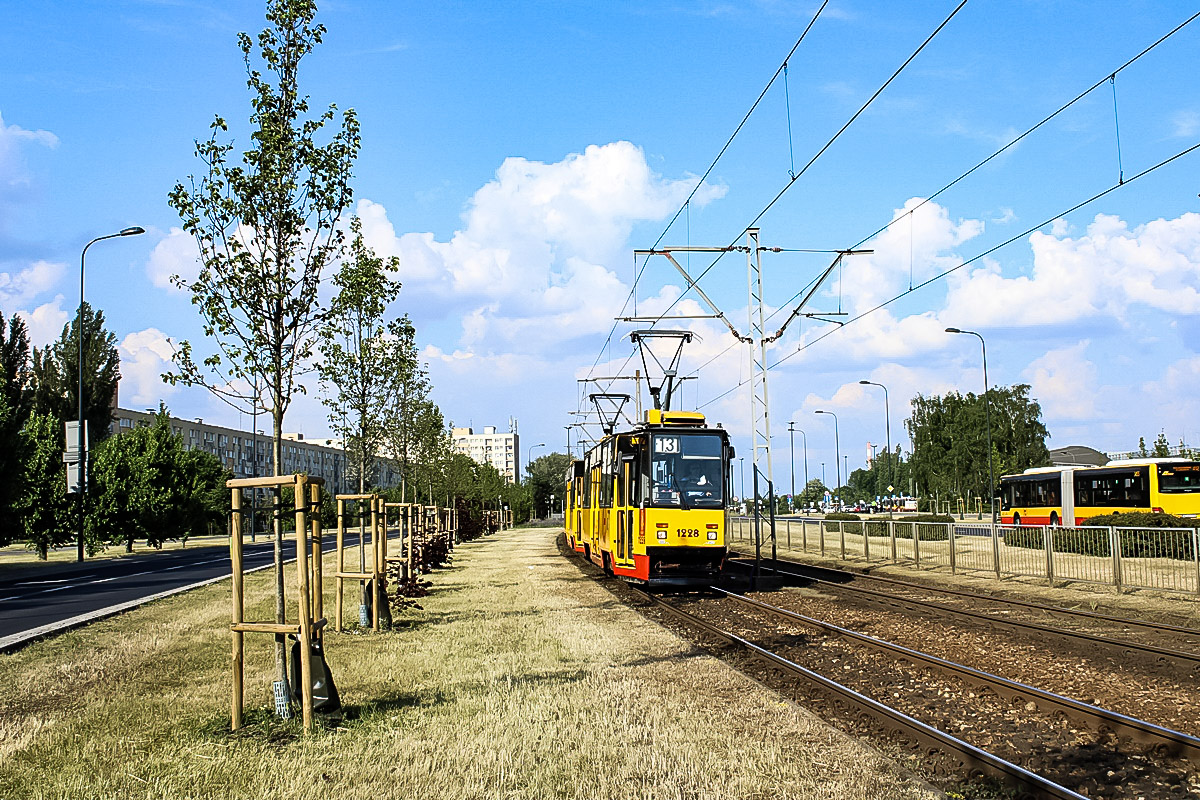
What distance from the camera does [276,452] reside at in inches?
345

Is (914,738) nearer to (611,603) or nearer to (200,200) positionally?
(200,200)

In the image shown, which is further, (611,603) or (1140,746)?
(611,603)

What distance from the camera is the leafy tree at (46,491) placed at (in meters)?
37.4

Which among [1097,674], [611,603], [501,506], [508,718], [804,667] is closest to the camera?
[508,718]

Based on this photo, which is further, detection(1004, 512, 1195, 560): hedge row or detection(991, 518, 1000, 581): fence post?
detection(991, 518, 1000, 581): fence post

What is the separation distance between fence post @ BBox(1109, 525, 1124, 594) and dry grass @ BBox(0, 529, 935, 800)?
10.4 m

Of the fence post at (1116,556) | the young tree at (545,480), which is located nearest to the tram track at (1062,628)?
the fence post at (1116,556)

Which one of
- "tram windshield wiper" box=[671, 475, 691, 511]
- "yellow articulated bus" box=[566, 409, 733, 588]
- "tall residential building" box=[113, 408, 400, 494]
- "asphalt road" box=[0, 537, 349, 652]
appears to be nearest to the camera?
"asphalt road" box=[0, 537, 349, 652]

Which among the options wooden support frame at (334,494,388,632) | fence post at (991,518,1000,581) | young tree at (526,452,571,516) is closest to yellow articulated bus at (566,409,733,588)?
wooden support frame at (334,494,388,632)

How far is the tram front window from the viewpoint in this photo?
Result: 19938mm

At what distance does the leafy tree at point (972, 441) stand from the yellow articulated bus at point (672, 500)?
62.7 metres

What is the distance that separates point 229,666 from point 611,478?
12.3 metres

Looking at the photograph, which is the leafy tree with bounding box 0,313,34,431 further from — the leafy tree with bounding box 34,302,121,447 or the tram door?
the tram door

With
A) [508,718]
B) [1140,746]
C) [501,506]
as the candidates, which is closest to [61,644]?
[508,718]
